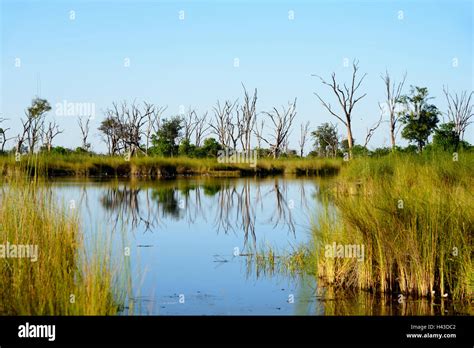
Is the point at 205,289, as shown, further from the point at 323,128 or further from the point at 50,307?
the point at 323,128

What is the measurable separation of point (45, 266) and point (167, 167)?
980 inches

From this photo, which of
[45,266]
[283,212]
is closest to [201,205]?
[283,212]

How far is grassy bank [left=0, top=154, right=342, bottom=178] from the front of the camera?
26.3m

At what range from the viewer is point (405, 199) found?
6.09m

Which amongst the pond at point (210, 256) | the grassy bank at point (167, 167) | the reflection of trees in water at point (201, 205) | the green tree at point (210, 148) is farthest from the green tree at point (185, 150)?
the pond at point (210, 256)

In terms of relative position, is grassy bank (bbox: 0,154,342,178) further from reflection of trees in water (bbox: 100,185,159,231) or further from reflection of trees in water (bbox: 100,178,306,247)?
reflection of trees in water (bbox: 100,185,159,231)

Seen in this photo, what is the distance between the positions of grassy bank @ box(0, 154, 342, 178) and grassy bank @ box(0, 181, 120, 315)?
59.3 feet

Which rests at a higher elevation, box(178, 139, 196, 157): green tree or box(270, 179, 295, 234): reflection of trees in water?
box(178, 139, 196, 157): green tree

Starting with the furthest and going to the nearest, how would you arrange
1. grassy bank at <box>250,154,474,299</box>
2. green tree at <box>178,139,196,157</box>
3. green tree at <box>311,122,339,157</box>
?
1. green tree at <box>311,122,339,157</box>
2. green tree at <box>178,139,196,157</box>
3. grassy bank at <box>250,154,474,299</box>

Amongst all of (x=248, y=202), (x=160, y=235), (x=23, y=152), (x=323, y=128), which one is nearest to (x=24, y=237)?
(x=23, y=152)

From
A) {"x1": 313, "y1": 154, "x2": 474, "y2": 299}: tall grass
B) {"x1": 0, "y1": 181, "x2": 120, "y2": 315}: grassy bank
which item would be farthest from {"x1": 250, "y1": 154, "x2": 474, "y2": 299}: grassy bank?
{"x1": 0, "y1": 181, "x2": 120, "y2": 315}: grassy bank

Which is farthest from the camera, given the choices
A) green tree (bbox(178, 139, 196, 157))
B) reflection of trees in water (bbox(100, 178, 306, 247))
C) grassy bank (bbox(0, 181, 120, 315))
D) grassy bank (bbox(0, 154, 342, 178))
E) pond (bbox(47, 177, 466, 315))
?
green tree (bbox(178, 139, 196, 157))

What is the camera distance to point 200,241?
988cm

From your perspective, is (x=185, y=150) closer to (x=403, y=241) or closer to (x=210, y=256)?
(x=210, y=256)
